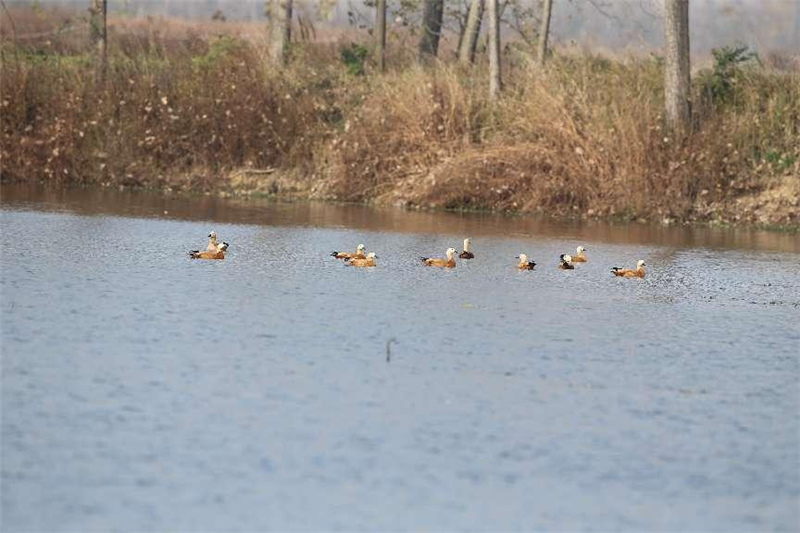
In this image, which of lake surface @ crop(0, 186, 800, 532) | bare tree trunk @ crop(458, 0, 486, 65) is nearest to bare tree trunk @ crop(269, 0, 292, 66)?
bare tree trunk @ crop(458, 0, 486, 65)

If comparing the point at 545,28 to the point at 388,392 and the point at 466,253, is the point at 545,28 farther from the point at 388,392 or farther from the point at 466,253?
the point at 388,392

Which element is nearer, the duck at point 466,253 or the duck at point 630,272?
the duck at point 630,272

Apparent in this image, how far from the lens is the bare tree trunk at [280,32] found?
Result: 113 feet

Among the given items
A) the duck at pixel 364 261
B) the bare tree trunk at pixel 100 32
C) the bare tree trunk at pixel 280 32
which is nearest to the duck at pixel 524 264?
the duck at pixel 364 261

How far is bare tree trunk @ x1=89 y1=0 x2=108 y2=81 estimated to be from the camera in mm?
33531

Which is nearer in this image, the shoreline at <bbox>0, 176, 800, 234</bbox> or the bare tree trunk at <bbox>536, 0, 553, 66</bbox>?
the shoreline at <bbox>0, 176, 800, 234</bbox>

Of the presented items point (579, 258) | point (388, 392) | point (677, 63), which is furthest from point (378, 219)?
point (388, 392)

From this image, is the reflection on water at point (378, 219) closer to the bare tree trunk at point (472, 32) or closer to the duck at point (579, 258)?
the duck at point (579, 258)

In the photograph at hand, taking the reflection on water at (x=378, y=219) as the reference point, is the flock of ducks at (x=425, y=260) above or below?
below

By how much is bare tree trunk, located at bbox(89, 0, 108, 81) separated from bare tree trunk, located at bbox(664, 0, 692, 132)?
11.5 m

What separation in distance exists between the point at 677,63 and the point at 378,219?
6.67 meters

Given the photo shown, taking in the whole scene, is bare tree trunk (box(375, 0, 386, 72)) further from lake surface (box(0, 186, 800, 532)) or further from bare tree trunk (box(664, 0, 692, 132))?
lake surface (box(0, 186, 800, 532))

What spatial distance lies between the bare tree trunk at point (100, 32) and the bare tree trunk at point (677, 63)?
11460 millimetres

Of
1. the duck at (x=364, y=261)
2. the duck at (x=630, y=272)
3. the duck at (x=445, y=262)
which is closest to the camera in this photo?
the duck at (x=364, y=261)
